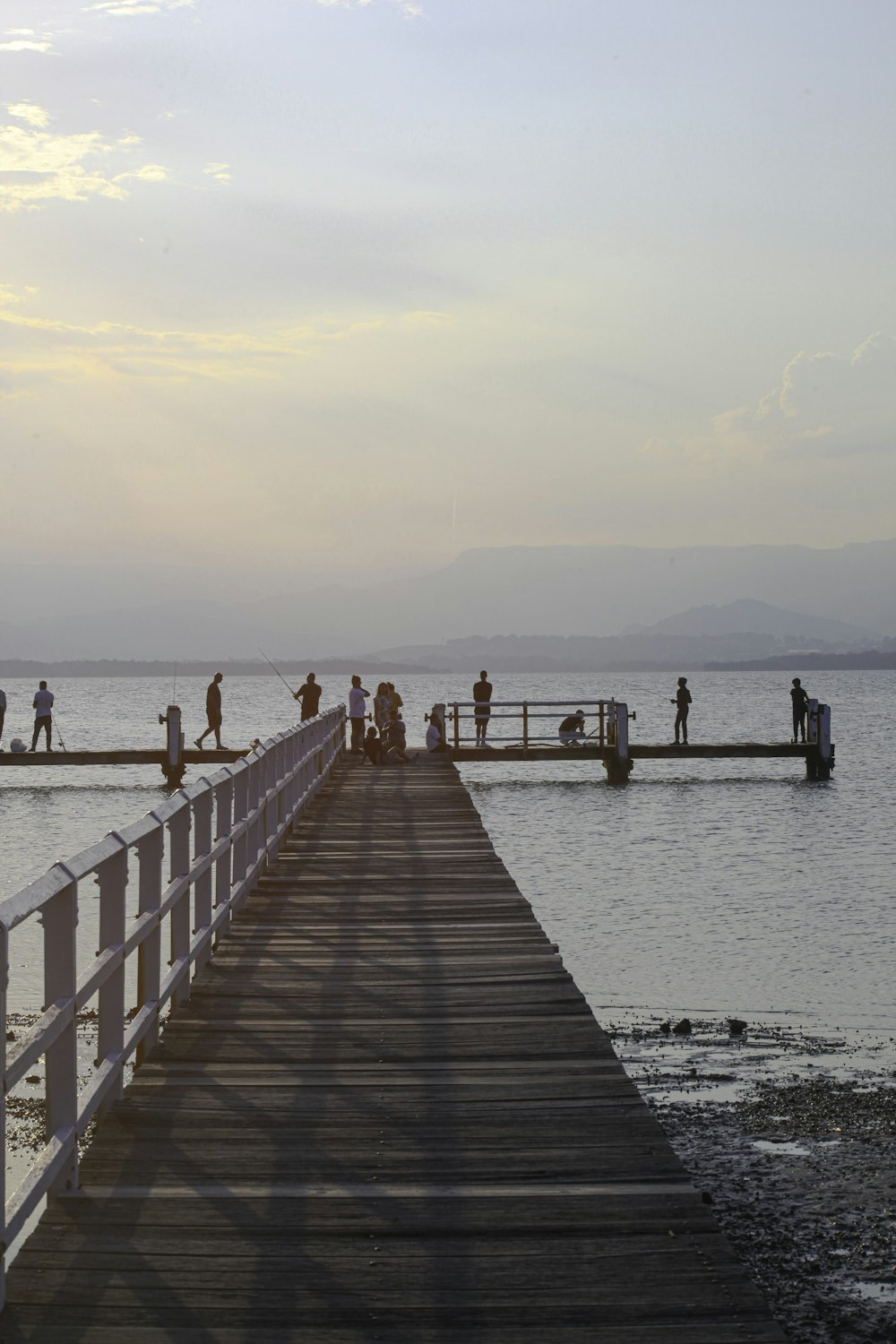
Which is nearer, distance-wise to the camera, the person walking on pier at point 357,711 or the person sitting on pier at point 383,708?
the person sitting on pier at point 383,708

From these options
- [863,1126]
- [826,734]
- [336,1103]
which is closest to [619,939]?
[863,1126]

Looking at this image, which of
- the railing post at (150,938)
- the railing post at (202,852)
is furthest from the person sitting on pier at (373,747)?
the railing post at (150,938)

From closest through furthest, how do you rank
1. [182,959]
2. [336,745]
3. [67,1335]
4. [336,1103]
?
[67,1335] → [336,1103] → [182,959] → [336,745]

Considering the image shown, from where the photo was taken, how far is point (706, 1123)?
9.95m

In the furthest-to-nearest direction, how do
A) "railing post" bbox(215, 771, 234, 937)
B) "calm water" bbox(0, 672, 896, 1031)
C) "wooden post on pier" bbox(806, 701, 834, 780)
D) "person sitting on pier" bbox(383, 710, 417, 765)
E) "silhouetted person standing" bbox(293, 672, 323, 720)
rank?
"wooden post on pier" bbox(806, 701, 834, 780)
"silhouetted person standing" bbox(293, 672, 323, 720)
"person sitting on pier" bbox(383, 710, 417, 765)
"calm water" bbox(0, 672, 896, 1031)
"railing post" bbox(215, 771, 234, 937)

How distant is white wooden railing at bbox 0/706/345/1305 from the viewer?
404cm

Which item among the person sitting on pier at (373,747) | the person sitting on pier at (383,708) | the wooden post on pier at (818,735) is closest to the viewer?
the person sitting on pier at (373,747)

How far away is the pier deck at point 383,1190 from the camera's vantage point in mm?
3721

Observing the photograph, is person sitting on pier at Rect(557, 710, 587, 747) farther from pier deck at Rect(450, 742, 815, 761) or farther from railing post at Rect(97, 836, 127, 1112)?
railing post at Rect(97, 836, 127, 1112)

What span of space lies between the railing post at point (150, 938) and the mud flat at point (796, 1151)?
313 centimetres

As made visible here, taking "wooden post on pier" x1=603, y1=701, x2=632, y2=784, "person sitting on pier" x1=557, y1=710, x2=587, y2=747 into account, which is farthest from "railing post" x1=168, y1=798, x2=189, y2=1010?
"wooden post on pier" x1=603, y1=701, x2=632, y2=784

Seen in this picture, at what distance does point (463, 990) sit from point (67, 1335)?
4.40m

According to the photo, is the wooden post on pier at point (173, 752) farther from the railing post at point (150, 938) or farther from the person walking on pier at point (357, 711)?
the railing post at point (150, 938)

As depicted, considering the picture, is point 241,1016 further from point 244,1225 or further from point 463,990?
point 244,1225
